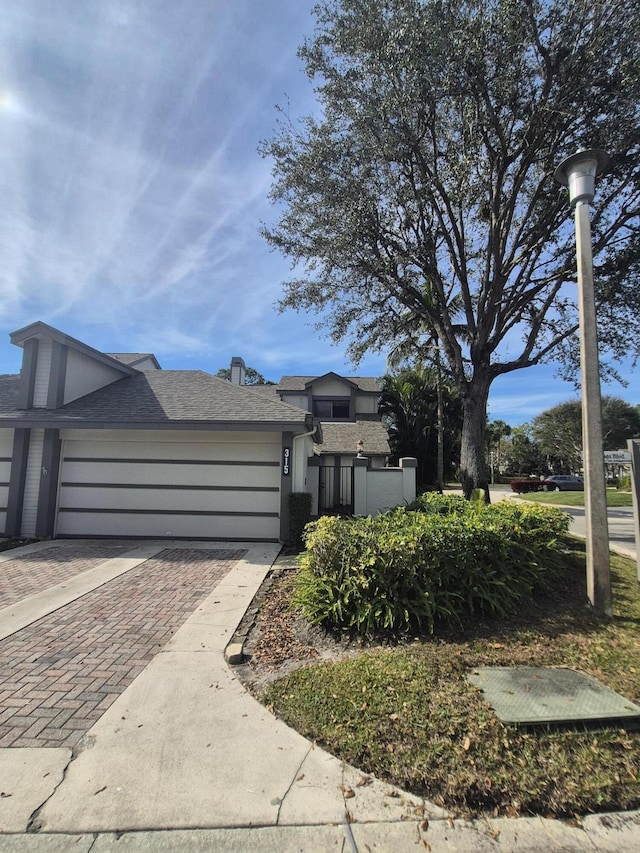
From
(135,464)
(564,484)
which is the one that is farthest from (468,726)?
(564,484)

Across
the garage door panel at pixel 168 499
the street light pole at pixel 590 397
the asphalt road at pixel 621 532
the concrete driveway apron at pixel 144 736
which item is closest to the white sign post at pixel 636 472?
the asphalt road at pixel 621 532

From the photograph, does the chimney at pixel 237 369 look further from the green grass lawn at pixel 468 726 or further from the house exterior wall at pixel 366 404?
the green grass lawn at pixel 468 726

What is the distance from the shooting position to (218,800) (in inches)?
85.0

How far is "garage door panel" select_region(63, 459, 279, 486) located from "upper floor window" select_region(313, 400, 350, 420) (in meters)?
12.3

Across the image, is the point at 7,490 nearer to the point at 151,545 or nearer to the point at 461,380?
the point at 151,545

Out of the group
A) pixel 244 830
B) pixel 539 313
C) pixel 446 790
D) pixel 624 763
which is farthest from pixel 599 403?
pixel 539 313

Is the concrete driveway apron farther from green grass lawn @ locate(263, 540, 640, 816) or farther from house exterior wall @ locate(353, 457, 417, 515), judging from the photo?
house exterior wall @ locate(353, 457, 417, 515)

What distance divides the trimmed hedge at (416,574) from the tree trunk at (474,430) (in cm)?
565

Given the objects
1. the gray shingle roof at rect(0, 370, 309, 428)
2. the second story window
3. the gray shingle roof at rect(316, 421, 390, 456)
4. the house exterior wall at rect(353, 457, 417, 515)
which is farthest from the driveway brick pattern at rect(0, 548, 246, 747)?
the second story window

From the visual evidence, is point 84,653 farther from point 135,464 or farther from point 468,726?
point 135,464

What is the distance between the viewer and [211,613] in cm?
490

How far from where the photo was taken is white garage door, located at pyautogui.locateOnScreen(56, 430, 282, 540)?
938 centimetres

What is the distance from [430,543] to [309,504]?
16.1 feet

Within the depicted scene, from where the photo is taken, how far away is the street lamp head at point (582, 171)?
15.0 ft
